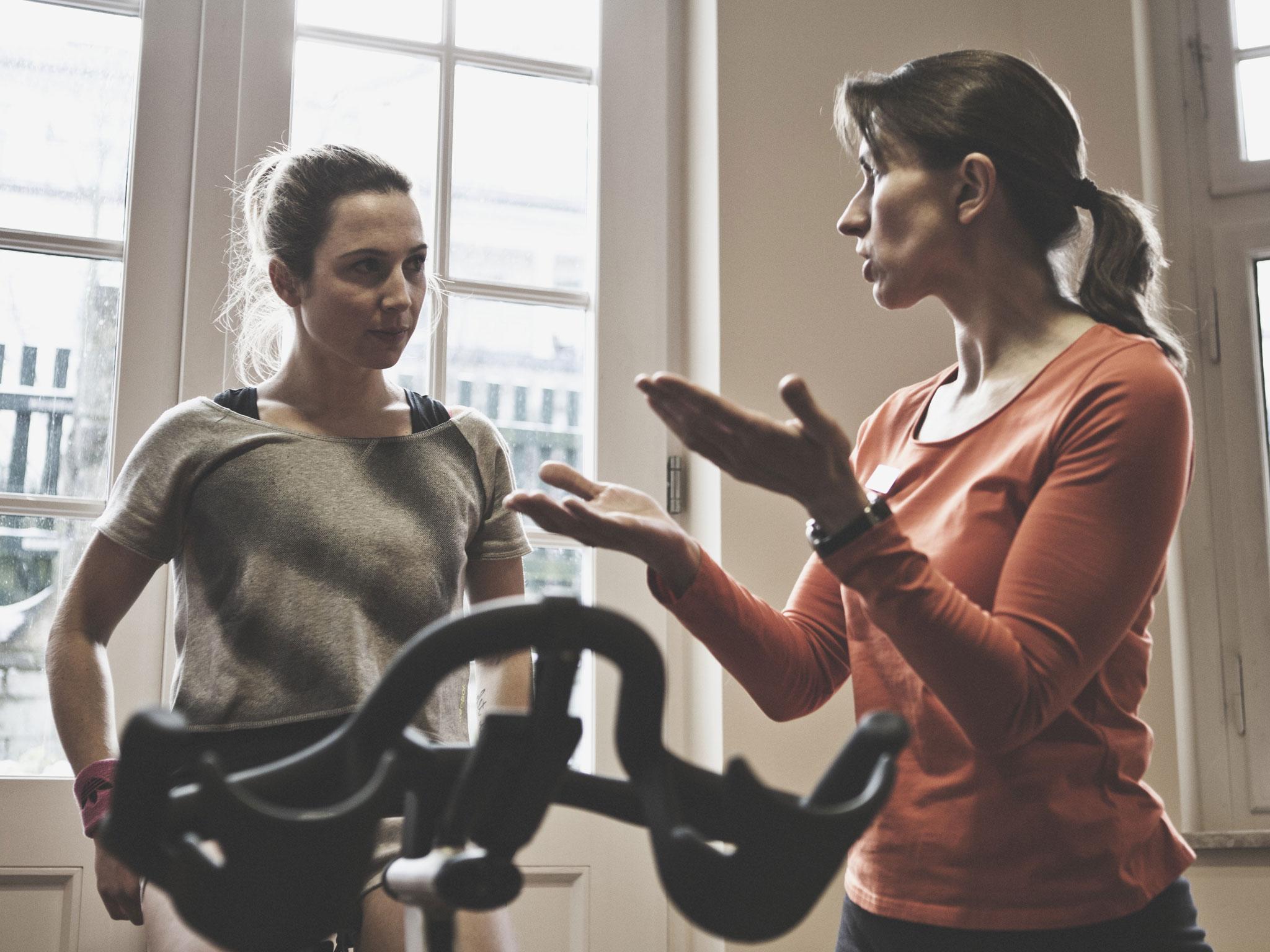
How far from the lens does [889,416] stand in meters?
1.32

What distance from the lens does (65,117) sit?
6.48 ft

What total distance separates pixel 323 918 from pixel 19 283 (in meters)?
1.74

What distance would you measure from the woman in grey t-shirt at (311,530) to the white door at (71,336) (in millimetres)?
411

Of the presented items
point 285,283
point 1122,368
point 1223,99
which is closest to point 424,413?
point 285,283

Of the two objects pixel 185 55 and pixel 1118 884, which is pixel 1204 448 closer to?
pixel 1118 884

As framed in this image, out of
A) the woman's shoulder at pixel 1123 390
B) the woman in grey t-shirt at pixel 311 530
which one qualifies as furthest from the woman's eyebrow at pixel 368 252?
the woman's shoulder at pixel 1123 390

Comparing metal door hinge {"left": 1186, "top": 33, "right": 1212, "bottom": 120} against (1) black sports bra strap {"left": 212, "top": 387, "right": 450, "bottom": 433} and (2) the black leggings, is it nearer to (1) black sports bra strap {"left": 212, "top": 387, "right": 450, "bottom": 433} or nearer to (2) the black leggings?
(1) black sports bra strap {"left": 212, "top": 387, "right": 450, "bottom": 433}

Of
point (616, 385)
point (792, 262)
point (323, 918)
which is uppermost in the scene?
point (792, 262)

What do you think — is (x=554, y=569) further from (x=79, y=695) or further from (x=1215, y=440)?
(x=1215, y=440)

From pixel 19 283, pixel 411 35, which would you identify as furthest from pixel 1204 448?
pixel 19 283

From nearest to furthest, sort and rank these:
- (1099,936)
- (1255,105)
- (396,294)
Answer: (1099,936), (396,294), (1255,105)

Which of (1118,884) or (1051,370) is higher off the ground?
(1051,370)

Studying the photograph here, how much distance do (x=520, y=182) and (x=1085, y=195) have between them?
121 cm

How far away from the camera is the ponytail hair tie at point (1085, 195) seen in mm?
1205
